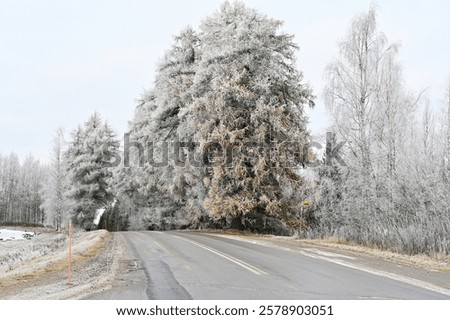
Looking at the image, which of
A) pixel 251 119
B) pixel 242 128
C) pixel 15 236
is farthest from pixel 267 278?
pixel 15 236

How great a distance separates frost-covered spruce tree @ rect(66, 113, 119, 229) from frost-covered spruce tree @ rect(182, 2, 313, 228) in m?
20.4

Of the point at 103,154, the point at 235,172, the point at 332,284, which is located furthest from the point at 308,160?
the point at 103,154

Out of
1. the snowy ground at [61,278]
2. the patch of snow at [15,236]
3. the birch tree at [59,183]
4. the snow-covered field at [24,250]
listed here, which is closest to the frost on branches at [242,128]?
the snow-covered field at [24,250]

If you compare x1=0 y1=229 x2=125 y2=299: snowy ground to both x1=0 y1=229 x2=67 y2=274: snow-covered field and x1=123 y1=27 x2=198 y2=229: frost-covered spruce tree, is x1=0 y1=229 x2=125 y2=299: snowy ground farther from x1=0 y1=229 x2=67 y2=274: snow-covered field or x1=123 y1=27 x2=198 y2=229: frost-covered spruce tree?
x1=123 y1=27 x2=198 y2=229: frost-covered spruce tree

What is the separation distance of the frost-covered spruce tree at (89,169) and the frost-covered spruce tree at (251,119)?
20.4 meters

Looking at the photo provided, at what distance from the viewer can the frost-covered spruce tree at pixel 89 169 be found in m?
47.1

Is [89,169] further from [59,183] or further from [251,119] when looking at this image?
[251,119]

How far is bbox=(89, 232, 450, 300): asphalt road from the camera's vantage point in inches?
344

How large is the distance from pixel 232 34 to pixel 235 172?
9.61 meters

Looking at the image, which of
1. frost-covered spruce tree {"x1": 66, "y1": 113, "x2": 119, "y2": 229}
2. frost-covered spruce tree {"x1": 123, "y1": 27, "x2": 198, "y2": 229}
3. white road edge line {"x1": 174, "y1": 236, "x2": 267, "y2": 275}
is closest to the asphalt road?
white road edge line {"x1": 174, "y1": 236, "x2": 267, "y2": 275}

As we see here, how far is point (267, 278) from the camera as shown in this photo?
34.8 ft

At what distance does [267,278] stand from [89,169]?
Answer: 40.6 m

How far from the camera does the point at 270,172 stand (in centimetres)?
2905

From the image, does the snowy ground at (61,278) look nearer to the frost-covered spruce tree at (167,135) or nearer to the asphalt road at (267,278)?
the asphalt road at (267,278)
